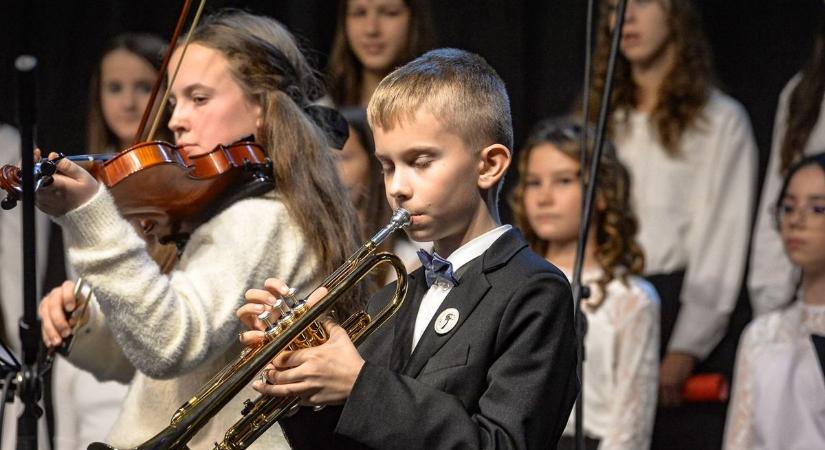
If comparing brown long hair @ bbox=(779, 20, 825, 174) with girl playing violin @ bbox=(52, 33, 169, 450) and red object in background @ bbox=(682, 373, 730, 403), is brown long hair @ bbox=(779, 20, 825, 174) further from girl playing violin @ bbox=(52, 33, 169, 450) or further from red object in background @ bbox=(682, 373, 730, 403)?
girl playing violin @ bbox=(52, 33, 169, 450)

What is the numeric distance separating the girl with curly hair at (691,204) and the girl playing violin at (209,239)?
1695 mm

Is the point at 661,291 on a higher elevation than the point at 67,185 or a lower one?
lower

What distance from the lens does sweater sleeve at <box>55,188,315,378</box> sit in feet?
6.68

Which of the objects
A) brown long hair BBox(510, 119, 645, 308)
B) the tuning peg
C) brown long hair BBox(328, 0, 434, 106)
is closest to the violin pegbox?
the tuning peg

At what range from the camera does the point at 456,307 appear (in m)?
1.77

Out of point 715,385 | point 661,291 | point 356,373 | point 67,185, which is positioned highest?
point 67,185

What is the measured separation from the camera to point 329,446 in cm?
176

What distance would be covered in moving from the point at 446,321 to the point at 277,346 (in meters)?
0.25

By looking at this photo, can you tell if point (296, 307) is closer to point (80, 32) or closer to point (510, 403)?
point (510, 403)

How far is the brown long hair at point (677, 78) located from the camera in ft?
13.0

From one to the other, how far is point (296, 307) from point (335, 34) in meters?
2.81

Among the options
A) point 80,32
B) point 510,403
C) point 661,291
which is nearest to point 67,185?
point 510,403

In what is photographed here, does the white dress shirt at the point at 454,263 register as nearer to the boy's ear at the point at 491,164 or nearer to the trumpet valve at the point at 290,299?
the boy's ear at the point at 491,164

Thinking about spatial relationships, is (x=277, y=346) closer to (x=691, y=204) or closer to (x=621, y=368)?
(x=621, y=368)
